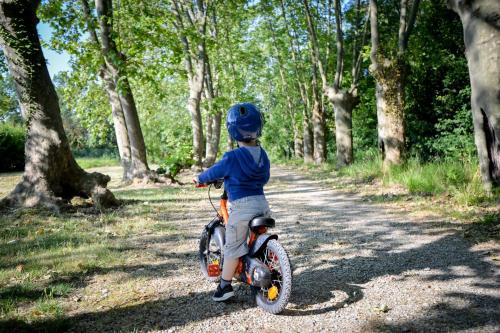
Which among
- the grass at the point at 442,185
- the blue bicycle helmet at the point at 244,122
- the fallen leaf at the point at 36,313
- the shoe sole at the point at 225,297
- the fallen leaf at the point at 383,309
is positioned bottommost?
the fallen leaf at the point at 383,309

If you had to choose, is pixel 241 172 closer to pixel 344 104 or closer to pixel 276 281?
pixel 276 281

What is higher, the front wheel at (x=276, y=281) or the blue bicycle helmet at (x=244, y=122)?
the blue bicycle helmet at (x=244, y=122)

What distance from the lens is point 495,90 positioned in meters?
6.42

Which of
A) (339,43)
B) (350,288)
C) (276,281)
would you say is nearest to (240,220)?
(276,281)

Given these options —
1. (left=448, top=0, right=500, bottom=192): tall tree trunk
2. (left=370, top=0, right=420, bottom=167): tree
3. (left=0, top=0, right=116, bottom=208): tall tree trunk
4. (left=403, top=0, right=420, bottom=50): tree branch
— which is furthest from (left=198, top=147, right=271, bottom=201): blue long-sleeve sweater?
(left=403, top=0, right=420, bottom=50): tree branch

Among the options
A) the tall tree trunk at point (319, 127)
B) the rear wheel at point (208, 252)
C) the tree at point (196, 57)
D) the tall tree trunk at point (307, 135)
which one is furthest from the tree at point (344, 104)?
the rear wheel at point (208, 252)

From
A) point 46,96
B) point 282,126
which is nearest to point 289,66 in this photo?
point 282,126

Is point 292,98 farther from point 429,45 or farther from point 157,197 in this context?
point 157,197

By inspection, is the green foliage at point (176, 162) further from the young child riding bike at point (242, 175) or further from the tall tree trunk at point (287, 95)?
the young child riding bike at point (242, 175)

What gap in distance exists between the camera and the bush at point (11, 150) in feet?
96.1

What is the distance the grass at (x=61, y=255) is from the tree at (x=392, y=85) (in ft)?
22.0

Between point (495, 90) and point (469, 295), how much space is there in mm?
4206

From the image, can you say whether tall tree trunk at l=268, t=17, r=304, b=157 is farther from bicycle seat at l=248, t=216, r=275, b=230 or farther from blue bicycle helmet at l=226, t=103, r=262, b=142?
bicycle seat at l=248, t=216, r=275, b=230

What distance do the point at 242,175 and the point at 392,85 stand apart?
9497mm
